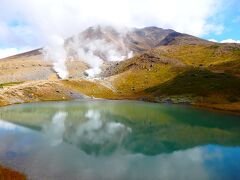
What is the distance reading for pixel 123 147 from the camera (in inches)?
2340

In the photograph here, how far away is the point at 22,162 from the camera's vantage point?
147ft

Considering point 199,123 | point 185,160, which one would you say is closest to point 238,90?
point 199,123

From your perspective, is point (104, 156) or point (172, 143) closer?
point (104, 156)

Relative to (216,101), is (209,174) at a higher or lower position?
lower

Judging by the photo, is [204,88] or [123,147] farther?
[204,88]

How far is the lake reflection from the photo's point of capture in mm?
42062

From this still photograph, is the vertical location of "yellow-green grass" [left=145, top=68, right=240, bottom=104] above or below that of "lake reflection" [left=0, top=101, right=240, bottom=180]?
above

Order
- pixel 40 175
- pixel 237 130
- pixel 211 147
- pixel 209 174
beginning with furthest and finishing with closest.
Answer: pixel 237 130 < pixel 211 147 < pixel 209 174 < pixel 40 175

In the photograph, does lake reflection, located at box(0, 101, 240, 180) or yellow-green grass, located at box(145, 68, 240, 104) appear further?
yellow-green grass, located at box(145, 68, 240, 104)

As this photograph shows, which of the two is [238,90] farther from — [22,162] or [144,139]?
[22,162]

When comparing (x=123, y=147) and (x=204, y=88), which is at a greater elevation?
(x=204, y=88)

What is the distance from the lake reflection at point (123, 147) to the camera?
42.1 m

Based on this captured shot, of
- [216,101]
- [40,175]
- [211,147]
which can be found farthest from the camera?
[216,101]

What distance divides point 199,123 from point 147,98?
8597 centimetres
